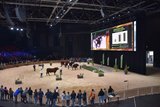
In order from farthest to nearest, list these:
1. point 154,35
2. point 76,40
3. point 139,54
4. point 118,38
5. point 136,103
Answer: point 76,40 → point 154,35 → point 118,38 → point 139,54 → point 136,103

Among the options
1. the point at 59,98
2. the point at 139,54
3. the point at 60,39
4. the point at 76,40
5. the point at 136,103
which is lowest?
the point at 136,103

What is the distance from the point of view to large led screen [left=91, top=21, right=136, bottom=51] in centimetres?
2627

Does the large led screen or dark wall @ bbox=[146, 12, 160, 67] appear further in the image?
dark wall @ bbox=[146, 12, 160, 67]

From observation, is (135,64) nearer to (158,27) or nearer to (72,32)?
(158,27)

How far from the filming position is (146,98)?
567 inches

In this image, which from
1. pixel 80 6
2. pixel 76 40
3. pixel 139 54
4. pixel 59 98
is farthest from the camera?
pixel 76 40

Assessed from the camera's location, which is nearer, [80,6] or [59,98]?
[59,98]

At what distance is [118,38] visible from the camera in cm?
2944

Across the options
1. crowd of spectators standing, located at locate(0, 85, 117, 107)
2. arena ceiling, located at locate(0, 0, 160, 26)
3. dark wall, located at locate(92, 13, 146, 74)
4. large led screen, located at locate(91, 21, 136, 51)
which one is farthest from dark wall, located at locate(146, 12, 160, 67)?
crowd of spectators standing, located at locate(0, 85, 117, 107)

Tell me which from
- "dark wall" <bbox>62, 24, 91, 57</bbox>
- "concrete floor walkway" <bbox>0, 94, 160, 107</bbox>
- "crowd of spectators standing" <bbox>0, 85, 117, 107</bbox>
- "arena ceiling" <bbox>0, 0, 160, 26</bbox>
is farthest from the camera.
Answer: "dark wall" <bbox>62, 24, 91, 57</bbox>

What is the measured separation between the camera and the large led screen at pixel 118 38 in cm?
2627

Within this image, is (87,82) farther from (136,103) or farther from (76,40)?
(76,40)

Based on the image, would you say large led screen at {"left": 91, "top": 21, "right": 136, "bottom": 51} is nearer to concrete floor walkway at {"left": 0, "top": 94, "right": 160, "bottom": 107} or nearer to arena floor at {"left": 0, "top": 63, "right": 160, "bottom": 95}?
arena floor at {"left": 0, "top": 63, "right": 160, "bottom": 95}

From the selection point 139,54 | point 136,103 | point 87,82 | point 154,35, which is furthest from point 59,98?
point 154,35
